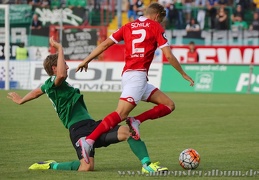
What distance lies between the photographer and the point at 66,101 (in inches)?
395

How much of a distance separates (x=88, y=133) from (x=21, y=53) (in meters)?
23.6

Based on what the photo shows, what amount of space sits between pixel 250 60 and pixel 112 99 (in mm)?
11378

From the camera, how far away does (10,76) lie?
2945 centimetres

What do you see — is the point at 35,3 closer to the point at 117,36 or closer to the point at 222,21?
the point at 222,21

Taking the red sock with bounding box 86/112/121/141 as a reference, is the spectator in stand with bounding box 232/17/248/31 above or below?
below

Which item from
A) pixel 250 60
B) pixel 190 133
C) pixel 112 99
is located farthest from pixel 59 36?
pixel 190 133

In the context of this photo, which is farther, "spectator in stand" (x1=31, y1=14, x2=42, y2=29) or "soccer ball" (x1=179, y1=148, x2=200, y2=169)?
"spectator in stand" (x1=31, y1=14, x2=42, y2=29)

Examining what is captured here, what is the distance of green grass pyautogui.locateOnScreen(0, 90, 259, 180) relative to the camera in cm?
1039

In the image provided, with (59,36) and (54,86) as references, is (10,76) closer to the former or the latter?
(59,36)

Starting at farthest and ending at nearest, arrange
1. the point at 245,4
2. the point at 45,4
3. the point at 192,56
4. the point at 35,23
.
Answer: the point at 45,4
the point at 245,4
the point at 35,23
the point at 192,56

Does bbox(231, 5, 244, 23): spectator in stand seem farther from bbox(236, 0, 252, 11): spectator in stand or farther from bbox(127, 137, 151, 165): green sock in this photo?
bbox(127, 137, 151, 165): green sock

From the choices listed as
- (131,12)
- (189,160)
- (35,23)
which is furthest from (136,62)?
(131,12)

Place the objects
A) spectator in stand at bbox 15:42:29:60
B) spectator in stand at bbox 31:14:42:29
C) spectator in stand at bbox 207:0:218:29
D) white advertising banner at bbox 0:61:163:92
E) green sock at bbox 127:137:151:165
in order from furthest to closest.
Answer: spectator in stand at bbox 207:0:218:29
spectator in stand at bbox 31:14:42:29
spectator in stand at bbox 15:42:29:60
white advertising banner at bbox 0:61:163:92
green sock at bbox 127:137:151:165

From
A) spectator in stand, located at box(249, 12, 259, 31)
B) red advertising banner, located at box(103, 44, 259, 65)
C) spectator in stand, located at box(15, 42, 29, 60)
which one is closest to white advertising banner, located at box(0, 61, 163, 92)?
spectator in stand, located at box(15, 42, 29, 60)
